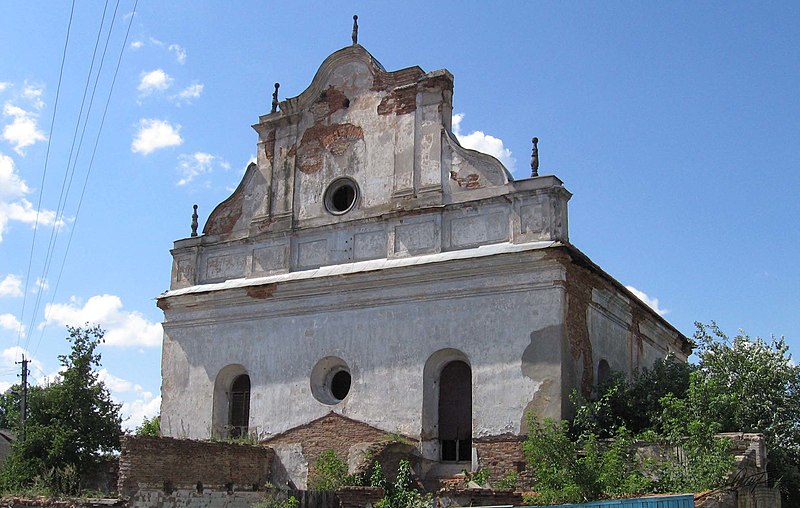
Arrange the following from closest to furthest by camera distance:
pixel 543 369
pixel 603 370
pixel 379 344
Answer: pixel 543 369 < pixel 379 344 < pixel 603 370

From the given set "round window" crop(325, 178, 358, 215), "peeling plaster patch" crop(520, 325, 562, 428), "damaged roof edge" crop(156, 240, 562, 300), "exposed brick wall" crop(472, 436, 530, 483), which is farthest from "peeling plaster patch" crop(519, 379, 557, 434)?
"round window" crop(325, 178, 358, 215)

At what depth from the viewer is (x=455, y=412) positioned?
17.4 m

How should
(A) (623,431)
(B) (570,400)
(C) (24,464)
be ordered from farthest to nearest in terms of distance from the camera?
(C) (24,464), (B) (570,400), (A) (623,431)

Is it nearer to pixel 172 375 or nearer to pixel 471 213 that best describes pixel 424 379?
pixel 471 213

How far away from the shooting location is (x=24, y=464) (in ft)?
63.4

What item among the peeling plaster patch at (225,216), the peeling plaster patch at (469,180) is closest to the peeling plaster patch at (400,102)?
the peeling plaster patch at (469,180)

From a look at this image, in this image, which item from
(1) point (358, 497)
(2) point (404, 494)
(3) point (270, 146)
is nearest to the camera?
(1) point (358, 497)

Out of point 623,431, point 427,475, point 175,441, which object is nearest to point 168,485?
point 175,441

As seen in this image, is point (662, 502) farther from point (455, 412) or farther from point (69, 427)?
point (69, 427)

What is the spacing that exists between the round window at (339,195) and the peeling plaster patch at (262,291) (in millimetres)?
2138

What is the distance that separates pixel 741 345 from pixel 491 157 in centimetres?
714

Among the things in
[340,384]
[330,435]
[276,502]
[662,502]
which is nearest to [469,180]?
[340,384]

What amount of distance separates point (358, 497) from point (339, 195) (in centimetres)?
757

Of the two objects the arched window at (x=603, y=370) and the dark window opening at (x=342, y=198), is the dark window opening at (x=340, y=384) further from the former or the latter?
the arched window at (x=603, y=370)
